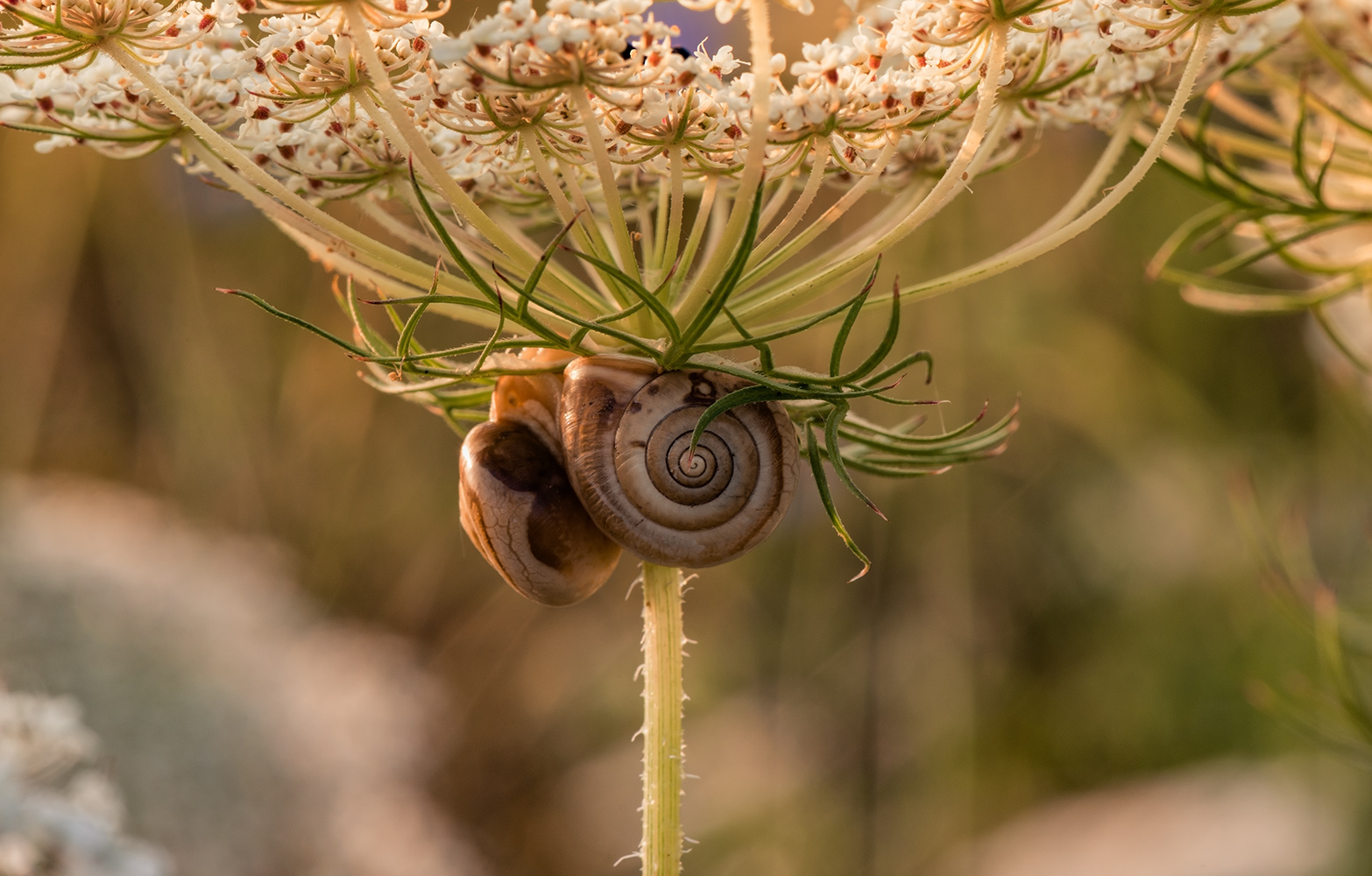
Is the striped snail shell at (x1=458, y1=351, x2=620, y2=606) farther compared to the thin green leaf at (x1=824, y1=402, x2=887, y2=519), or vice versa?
the striped snail shell at (x1=458, y1=351, x2=620, y2=606)

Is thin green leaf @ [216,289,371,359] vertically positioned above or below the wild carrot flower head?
below

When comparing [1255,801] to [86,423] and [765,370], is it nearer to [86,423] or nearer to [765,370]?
[765,370]

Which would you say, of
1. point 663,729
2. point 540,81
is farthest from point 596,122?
point 663,729

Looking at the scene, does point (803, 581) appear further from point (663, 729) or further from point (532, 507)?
point (532, 507)

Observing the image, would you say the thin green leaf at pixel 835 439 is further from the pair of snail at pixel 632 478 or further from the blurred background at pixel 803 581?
the blurred background at pixel 803 581

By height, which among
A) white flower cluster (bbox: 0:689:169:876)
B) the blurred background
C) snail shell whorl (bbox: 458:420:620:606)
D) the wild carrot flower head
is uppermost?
A: the blurred background

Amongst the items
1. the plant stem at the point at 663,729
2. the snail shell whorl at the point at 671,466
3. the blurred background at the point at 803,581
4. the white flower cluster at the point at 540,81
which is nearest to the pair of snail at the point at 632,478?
the snail shell whorl at the point at 671,466

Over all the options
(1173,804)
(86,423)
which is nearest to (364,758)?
(86,423)

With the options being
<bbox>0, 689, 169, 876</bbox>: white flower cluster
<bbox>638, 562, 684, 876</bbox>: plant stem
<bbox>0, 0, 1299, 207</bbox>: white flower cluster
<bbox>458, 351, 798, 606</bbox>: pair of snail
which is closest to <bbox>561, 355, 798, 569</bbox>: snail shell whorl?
<bbox>458, 351, 798, 606</bbox>: pair of snail

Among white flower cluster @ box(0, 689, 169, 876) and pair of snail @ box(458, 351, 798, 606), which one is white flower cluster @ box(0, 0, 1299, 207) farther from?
white flower cluster @ box(0, 689, 169, 876)
